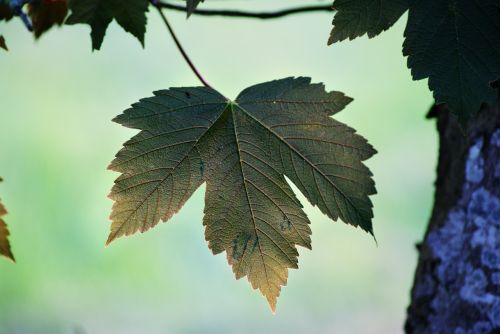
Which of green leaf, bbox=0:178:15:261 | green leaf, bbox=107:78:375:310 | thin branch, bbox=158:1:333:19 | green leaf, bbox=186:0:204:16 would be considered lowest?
green leaf, bbox=0:178:15:261

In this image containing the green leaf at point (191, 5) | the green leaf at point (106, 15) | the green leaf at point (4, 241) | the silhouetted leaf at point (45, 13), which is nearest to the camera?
the green leaf at point (191, 5)

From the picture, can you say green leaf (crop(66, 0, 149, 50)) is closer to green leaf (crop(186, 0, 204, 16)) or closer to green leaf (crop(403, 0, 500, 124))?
green leaf (crop(186, 0, 204, 16))

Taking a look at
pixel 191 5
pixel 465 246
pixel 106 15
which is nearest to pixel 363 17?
pixel 191 5

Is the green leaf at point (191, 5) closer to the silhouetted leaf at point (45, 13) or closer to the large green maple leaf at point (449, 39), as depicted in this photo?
the large green maple leaf at point (449, 39)

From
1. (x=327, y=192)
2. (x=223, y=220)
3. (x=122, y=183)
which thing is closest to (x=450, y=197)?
(x=327, y=192)

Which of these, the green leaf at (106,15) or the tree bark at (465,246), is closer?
the green leaf at (106,15)

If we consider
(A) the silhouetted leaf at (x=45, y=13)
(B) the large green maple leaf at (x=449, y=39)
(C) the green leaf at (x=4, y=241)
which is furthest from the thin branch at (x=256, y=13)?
(C) the green leaf at (x=4, y=241)

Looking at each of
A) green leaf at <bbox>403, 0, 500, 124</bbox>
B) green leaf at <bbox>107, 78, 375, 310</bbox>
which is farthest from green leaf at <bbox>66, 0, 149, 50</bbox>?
green leaf at <bbox>403, 0, 500, 124</bbox>
